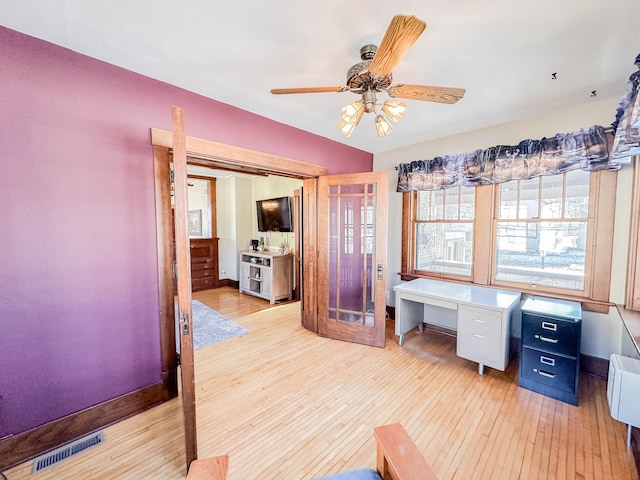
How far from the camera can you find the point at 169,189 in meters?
2.13

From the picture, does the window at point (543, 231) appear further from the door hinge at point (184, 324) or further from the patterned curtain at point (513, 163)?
the door hinge at point (184, 324)

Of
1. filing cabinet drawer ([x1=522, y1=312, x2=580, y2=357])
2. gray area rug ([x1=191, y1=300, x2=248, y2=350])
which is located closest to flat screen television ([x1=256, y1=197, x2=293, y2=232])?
gray area rug ([x1=191, y1=300, x2=248, y2=350])

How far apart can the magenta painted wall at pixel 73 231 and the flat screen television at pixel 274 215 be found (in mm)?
2852

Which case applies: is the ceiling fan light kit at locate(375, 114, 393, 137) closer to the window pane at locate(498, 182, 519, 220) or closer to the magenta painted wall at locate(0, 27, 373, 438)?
the magenta painted wall at locate(0, 27, 373, 438)

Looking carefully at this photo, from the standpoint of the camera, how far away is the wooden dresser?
5.60 metres

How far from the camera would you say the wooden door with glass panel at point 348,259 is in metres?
3.13

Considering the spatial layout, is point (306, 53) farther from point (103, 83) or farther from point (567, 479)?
point (567, 479)

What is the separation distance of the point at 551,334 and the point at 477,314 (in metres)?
0.54

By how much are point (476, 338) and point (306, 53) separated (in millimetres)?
2848

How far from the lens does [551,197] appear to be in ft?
8.85

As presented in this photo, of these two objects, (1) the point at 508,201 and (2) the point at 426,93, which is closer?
(2) the point at 426,93

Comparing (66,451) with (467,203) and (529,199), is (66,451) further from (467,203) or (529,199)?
(529,199)

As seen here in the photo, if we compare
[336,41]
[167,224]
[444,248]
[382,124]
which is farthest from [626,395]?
[167,224]

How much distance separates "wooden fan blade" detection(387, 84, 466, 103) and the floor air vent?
3.08 metres
